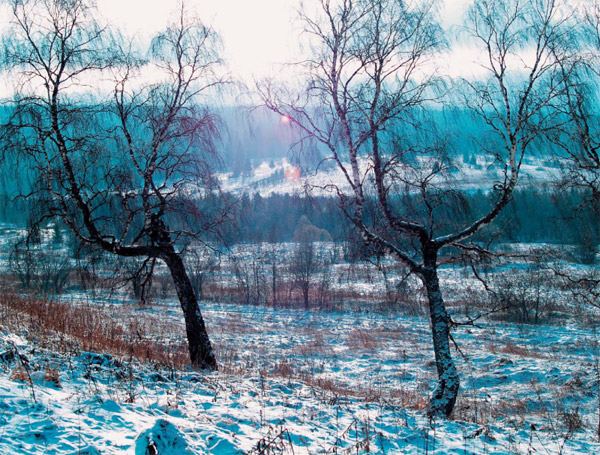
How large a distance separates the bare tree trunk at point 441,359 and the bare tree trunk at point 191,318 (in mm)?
4688

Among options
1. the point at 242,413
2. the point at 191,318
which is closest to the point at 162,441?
the point at 242,413

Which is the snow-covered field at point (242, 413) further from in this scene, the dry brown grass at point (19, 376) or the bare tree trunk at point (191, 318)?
the bare tree trunk at point (191, 318)

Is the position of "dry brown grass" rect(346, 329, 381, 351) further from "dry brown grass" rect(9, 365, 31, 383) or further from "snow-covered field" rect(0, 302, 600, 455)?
"dry brown grass" rect(9, 365, 31, 383)

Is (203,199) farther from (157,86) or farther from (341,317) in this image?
(341,317)

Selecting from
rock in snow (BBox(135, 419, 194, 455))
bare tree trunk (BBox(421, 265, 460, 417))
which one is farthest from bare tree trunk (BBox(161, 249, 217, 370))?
bare tree trunk (BBox(421, 265, 460, 417))

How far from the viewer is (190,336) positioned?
28.1 feet

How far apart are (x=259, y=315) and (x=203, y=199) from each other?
17220 mm

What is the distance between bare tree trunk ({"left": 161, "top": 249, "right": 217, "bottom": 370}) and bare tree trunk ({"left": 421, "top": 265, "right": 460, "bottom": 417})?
469 cm

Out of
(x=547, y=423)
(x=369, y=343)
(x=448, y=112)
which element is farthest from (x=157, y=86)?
(x=369, y=343)

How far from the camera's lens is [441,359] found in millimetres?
6715

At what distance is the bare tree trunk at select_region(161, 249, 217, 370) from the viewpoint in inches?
330

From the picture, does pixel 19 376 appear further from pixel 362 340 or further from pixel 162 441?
pixel 362 340

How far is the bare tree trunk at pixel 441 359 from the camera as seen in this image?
247 inches

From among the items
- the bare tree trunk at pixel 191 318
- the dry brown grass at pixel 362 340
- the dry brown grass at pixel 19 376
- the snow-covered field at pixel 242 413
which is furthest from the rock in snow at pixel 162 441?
the dry brown grass at pixel 362 340
